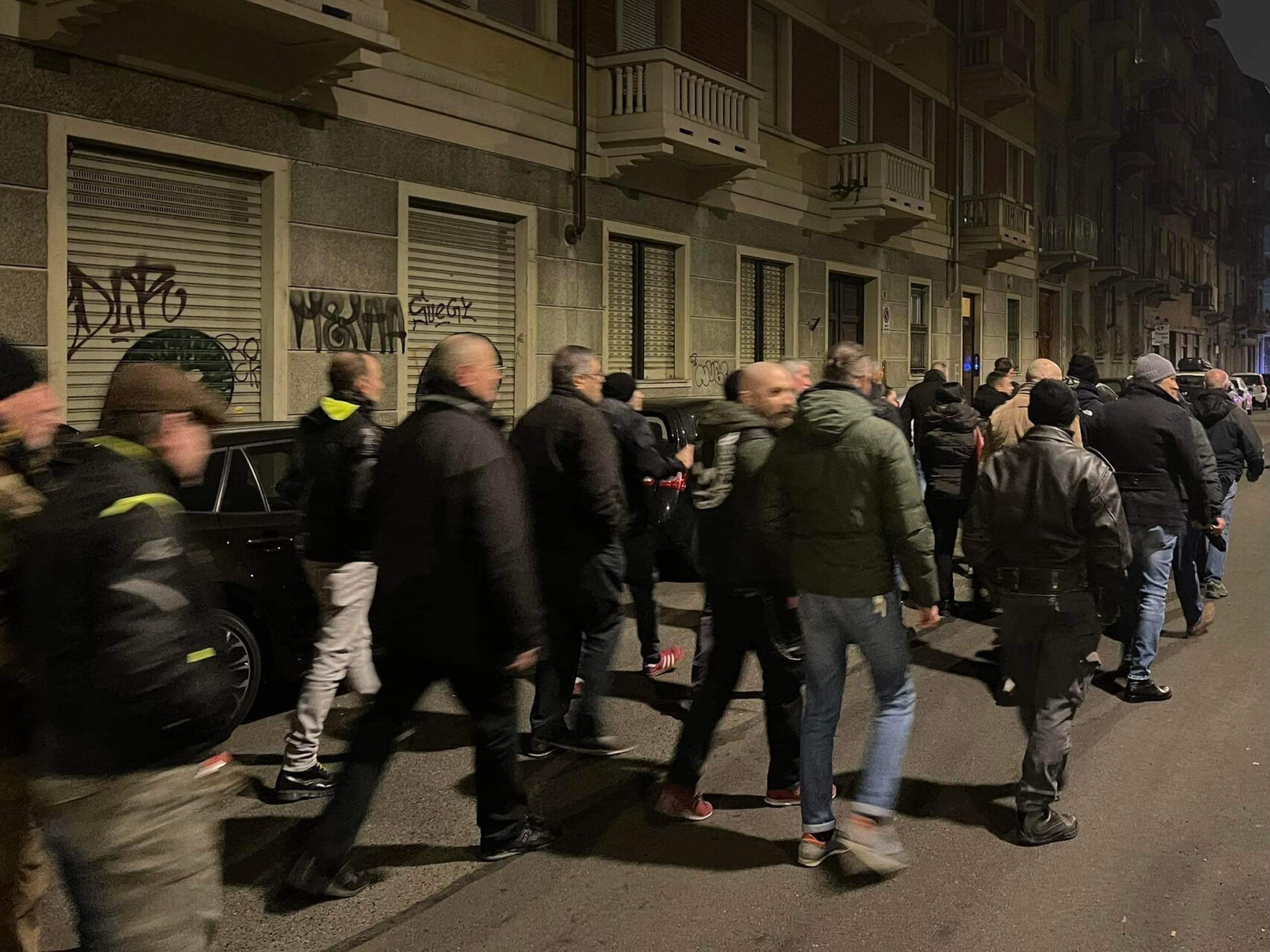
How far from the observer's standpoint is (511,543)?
393cm

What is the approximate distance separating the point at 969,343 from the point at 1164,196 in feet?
64.4

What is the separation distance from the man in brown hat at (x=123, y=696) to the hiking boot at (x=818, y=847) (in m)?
2.32

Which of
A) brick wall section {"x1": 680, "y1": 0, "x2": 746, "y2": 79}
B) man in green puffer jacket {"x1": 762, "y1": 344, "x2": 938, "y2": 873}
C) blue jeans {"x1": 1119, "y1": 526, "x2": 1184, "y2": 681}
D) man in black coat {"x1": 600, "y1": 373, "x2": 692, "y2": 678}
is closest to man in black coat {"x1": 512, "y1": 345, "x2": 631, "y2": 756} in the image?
man in black coat {"x1": 600, "y1": 373, "x2": 692, "y2": 678}

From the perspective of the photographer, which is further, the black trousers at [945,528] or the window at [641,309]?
the window at [641,309]

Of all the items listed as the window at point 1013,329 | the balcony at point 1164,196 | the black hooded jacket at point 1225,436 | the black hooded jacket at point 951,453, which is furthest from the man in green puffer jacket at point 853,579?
the balcony at point 1164,196

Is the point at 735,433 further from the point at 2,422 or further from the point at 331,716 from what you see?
the point at 331,716

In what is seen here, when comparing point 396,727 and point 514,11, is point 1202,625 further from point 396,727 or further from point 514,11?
point 514,11

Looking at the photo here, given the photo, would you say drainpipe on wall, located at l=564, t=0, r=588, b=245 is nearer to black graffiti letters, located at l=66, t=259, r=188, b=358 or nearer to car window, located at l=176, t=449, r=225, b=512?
black graffiti letters, located at l=66, t=259, r=188, b=358

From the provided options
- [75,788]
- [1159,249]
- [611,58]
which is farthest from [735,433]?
[1159,249]

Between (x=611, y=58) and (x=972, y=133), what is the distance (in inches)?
567

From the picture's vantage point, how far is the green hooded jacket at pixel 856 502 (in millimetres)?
4180

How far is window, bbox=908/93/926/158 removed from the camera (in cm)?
2309

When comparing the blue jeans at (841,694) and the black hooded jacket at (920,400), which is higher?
the black hooded jacket at (920,400)

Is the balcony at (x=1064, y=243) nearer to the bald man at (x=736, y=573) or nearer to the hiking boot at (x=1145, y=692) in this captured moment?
the hiking boot at (x=1145, y=692)
